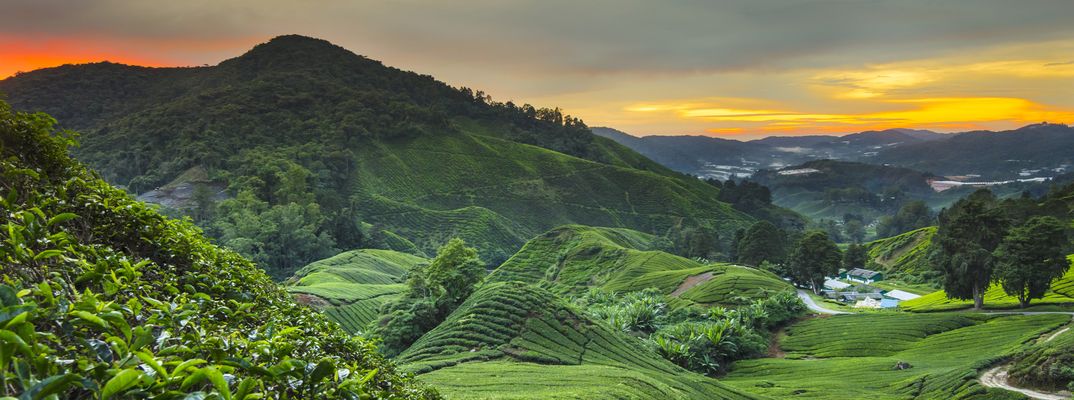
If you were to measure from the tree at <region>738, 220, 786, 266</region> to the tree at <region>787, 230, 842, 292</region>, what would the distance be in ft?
26.7

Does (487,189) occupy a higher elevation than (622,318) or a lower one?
higher

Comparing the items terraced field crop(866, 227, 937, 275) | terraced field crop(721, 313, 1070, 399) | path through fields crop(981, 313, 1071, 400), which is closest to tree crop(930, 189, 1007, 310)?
terraced field crop(721, 313, 1070, 399)

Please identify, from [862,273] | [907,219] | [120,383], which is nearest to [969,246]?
[120,383]

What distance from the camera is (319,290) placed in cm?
4709

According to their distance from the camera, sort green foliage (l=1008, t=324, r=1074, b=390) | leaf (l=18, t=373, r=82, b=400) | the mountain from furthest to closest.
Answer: the mountain
green foliage (l=1008, t=324, r=1074, b=390)
leaf (l=18, t=373, r=82, b=400)

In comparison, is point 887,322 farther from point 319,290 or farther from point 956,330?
point 319,290

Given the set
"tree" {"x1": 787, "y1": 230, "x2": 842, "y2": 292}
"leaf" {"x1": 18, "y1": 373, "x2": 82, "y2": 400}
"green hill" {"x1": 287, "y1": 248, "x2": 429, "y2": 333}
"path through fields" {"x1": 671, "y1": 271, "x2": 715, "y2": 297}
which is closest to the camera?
"leaf" {"x1": 18, "y1": 373, "x2": 82, "y2": 400}

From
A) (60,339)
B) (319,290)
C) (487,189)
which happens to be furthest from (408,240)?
(60,339)

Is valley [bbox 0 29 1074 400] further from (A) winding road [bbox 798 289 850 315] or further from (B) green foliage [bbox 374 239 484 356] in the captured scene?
(A) winding road [bbox 798 289 850 315]

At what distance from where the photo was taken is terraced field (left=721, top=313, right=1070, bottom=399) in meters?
26.1

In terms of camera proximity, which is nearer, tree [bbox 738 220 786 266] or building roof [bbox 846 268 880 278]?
tree [bbox 738 220 786 266]

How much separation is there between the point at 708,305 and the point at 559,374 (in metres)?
33.1

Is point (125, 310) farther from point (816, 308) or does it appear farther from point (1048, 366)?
point (816, 308)

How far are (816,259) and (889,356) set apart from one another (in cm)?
3433
